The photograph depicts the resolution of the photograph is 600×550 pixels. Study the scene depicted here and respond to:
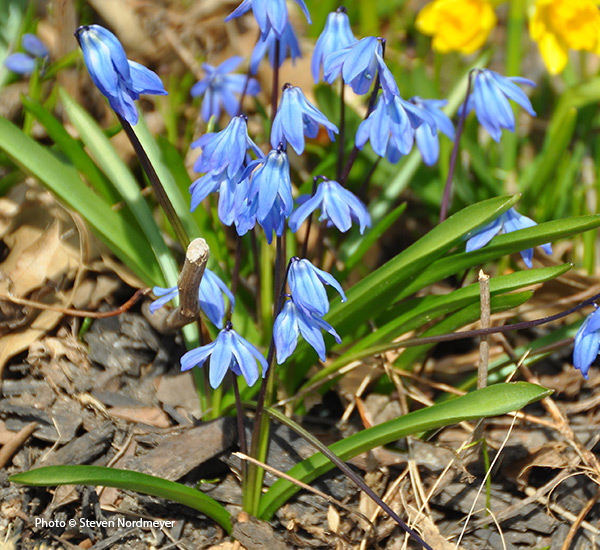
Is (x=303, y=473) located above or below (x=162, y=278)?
below

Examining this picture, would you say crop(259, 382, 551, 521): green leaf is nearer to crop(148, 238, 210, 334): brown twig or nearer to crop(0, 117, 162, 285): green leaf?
crop(148, 238, 210, 334): brown twig

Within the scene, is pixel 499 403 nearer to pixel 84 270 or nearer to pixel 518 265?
pixel 518 265

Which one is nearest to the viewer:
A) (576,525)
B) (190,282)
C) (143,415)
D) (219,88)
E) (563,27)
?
(190,282)

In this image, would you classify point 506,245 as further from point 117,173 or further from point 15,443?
point 15,443

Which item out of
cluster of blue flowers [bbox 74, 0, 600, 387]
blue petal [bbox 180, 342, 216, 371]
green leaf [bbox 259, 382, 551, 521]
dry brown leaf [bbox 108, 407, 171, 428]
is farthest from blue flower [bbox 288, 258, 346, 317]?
dry brown leaf [bbox 108, 407, 171, 428]

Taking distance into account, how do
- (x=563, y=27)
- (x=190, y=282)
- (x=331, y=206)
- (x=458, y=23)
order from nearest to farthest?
1. (x=190, y=282)
2. (x=331, y=206)
3. (x=563, y=27)
4. (x=458, y=23)

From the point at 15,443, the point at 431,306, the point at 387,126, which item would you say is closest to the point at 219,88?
the point at 387,126

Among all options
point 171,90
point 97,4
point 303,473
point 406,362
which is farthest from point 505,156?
point 97,4
